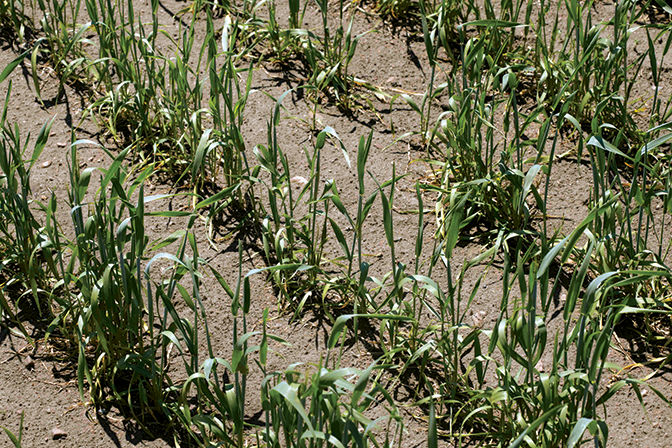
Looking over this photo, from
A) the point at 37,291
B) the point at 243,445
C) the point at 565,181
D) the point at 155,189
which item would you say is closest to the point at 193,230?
the point at 155,189

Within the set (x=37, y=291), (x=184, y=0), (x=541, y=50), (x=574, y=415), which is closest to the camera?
(x=574, y=415)

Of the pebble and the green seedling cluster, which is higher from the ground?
the green seedling cluster

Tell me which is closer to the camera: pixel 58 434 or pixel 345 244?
pixel 58 434

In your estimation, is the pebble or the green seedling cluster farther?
the pebble

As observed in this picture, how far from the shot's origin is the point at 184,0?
3.83 meters

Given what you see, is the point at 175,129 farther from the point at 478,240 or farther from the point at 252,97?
the point at 478,240

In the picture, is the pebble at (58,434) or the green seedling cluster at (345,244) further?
the pebble at (58,434)

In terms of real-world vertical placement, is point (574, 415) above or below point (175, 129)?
below

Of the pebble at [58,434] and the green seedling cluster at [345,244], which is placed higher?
the green seedling cluster at [345,244]

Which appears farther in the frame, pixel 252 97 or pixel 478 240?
pixel 252 97

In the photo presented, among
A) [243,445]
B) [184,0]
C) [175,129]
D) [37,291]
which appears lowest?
[243,445]

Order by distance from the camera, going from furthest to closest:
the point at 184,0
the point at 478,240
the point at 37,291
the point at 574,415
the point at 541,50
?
the point at 184,0, the point at 541,50, the point at 478,240, the point at 37,291, the point at 574,415

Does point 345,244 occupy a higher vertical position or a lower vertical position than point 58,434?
higher

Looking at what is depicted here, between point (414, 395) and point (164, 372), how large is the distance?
650 millimetres
